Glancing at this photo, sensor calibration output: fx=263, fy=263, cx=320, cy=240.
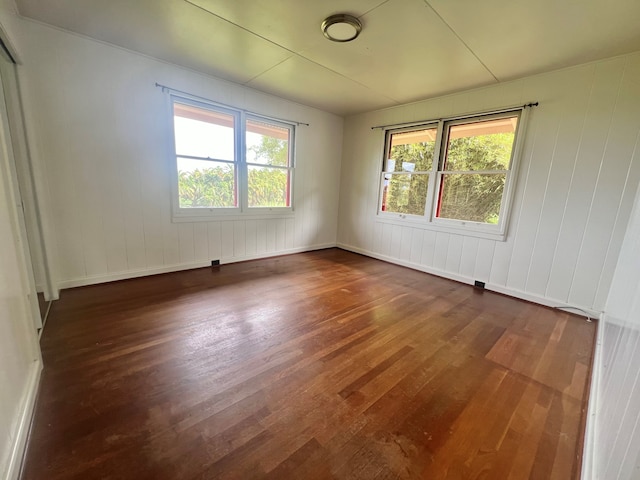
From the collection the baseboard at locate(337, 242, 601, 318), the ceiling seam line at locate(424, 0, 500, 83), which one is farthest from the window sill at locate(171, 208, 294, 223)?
the ceiling seam line at locate(424, 0, 500, 83)

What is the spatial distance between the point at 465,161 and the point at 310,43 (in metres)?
2.43

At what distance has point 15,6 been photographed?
6.83 ft

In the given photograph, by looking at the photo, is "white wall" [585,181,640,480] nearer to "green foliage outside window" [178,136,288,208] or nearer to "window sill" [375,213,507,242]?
"window sill" [375,213,507,242]

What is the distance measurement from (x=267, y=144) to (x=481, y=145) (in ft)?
9.81

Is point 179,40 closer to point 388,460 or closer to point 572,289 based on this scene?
point 388,460

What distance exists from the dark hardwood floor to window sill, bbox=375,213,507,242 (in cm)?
91

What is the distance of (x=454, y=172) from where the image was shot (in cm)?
359

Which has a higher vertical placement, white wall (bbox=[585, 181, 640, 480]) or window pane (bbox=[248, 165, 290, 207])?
window pane (bbox=[248, 165, 290, 207])

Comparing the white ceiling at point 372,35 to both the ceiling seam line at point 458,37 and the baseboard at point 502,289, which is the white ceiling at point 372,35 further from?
the baseboard at point 502,289

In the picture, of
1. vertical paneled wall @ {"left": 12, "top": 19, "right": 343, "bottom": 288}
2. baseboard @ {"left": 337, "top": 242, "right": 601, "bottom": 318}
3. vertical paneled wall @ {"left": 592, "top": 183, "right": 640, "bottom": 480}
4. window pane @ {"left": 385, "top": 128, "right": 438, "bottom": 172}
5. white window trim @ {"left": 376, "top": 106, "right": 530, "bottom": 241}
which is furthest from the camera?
window pane @ {"left": 385, "top": 128, "right": 438, "bottom": 172}

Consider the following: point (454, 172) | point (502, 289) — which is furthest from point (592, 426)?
point (454, 172)

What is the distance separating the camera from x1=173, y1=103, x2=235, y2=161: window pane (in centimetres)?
A: 326

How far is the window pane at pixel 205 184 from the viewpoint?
133 inches

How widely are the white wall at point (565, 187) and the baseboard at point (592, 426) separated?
107 cm
